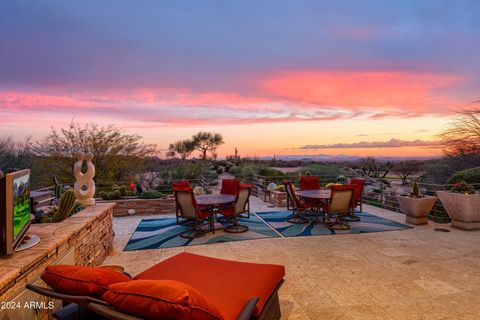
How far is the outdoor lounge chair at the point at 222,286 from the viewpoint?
140 cm

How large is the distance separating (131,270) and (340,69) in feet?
21.3

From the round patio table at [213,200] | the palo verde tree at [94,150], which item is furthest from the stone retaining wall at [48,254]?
the palo verde tree at [94,150]

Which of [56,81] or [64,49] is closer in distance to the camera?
[64,49]

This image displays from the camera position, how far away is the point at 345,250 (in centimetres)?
440

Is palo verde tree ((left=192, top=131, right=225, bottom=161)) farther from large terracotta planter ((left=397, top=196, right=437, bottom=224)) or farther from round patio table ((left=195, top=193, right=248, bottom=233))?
large terracotta planter ((left=397, top=196, right=437, bottom=224))

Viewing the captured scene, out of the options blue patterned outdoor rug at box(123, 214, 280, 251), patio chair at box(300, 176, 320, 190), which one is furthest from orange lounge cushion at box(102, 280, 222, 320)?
patio chair at box(300, 176, 320, 190)

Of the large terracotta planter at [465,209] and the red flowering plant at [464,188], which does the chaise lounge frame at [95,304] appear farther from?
the red flowering plant at [464,188]

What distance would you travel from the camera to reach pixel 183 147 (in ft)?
78.8

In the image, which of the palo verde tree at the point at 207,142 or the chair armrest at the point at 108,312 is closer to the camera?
the chair armrest at the point at 108,312

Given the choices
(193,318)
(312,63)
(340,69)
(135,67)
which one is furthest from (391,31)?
(193,318)

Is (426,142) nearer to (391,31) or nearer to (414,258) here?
(391,31)

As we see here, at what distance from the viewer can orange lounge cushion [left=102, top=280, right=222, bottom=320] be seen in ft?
3.64

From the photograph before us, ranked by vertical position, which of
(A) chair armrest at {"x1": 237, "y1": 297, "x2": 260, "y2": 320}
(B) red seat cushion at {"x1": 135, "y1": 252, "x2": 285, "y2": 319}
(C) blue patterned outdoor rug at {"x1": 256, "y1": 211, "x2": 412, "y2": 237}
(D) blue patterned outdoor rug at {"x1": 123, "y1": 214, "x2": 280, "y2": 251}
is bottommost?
(D) blue patterned outdoor rug at {"x1": 123, "y1": 214, "x2": 280, "y2": 251}

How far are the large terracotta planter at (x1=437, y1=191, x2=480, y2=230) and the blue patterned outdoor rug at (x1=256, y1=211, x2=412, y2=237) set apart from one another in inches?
34.0
